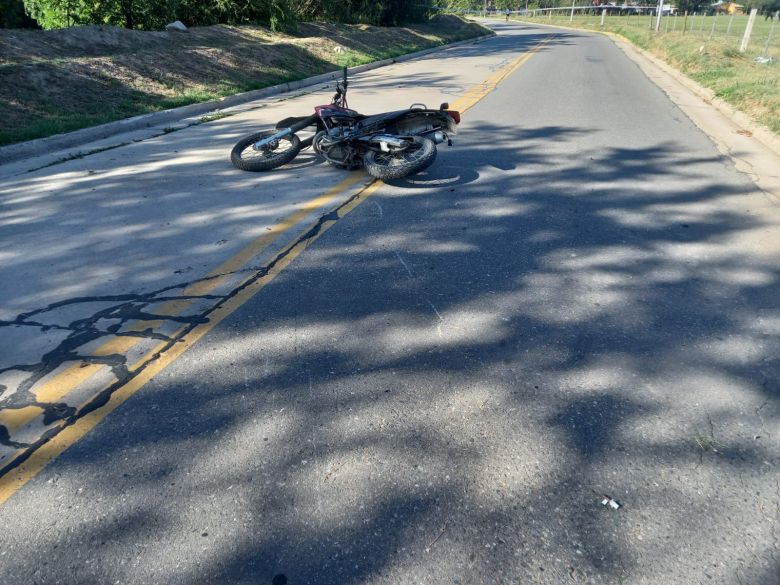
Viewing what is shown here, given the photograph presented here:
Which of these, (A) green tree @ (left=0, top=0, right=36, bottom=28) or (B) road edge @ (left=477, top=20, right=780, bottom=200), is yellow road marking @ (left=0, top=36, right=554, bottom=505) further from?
(A) green tree @ (left=0, top=0, right=36, bottom=28)

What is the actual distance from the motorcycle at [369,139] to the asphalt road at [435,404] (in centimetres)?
59

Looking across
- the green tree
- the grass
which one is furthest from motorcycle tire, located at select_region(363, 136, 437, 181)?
the green tree

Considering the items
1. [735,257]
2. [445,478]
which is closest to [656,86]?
[735,257]

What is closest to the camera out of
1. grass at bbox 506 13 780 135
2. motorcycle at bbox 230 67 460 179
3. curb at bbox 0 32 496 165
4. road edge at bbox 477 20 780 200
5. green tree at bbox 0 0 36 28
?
motorcycle at bbox 230 67 460 179

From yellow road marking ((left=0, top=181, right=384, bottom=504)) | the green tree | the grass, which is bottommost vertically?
yellow road marking ((left=0, top=181, right=384, bottom=504))

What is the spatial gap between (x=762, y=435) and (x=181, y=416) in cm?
266

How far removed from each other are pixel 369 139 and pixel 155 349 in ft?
11.7

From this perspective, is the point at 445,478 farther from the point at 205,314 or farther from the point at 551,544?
the point at 205,314

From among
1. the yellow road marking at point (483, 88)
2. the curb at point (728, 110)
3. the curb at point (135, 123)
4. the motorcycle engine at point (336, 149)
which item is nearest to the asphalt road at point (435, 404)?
the motorcycle engine at point (336, 149)

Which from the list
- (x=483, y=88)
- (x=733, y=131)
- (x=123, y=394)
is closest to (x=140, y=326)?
(x=123, y=394)

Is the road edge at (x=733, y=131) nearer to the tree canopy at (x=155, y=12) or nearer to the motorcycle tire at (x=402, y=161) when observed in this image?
the motorcycle tire at (x=402, y=161)

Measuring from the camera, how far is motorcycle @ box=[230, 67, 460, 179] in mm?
5645

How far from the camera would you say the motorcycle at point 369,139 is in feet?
18.5

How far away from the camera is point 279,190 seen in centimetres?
569
